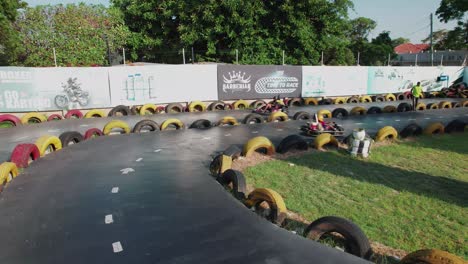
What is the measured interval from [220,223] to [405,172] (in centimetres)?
584

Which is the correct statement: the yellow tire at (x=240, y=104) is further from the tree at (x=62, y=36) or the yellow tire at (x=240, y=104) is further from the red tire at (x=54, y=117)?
the tree at (x=62, y=36)

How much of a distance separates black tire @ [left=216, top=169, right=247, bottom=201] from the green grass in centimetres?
90

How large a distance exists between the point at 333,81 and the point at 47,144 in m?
19.2

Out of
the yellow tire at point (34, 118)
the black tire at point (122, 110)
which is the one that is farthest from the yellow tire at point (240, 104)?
the yellow tire at point (34, 118)

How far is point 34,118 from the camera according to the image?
15.2m

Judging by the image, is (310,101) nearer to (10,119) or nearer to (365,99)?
(365,99)

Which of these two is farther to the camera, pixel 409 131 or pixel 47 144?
pixel 409 131

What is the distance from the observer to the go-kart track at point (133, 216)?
430 cm

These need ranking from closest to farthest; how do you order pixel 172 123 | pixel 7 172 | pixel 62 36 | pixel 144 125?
pixel 7 172
pixel 144 125
pixel 172 123
pixel 62 36

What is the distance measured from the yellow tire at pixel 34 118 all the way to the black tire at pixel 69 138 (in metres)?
5.29

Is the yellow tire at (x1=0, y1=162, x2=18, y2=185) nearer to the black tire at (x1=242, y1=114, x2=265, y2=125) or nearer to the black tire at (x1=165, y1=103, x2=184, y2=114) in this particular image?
the black tire at (x1=242, y1=114, x2=265, y2=125)

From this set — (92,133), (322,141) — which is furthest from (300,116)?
(92,133)

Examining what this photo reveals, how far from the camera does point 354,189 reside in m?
7.46

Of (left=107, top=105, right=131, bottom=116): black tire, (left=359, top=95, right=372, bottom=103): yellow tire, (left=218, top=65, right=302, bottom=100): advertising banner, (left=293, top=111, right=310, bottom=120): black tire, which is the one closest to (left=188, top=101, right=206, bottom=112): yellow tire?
(left=218, top=65, right=302, bottom=100): advertising banner
